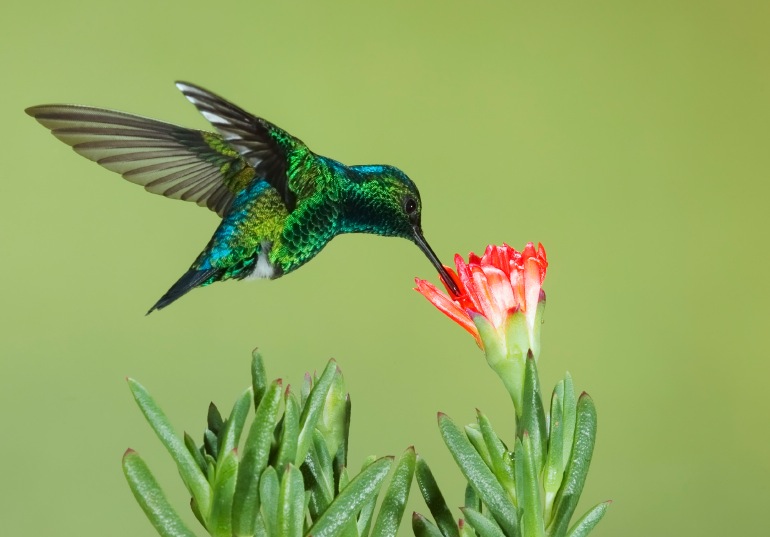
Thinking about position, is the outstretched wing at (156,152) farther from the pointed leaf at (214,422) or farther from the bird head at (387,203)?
the pointed leaf at (214,422)

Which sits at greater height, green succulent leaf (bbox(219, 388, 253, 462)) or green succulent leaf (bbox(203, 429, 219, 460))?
green succulent leaf (bbox(219, 388, 253, 462))

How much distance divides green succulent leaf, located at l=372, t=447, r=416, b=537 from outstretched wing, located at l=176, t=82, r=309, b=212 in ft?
1.03

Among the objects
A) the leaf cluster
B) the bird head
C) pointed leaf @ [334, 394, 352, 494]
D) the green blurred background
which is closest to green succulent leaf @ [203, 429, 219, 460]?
the leaf cluster

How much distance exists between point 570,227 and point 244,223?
122 centimetres

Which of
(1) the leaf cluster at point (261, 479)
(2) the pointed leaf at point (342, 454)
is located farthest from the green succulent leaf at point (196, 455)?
(2) the pointed leaf at point (342, 454)

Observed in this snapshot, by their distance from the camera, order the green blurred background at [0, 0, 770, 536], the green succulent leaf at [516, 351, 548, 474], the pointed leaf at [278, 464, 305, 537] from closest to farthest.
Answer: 1. the pointed leaf at [278, 464, 305, 537]
2. the green succulent leaf at [516, 351, 548, 474]
3. the green blurred background at [0, 0, 770, 536]

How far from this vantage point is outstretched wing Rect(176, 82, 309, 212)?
719mm

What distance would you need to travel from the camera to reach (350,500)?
2.04ft

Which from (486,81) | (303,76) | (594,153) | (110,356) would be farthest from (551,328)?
(110,356)

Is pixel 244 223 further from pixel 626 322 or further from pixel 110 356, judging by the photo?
pixel 626 322

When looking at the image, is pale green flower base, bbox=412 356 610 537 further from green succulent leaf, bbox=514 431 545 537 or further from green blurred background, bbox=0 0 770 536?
green blurred background, bbox=0 0 770 536

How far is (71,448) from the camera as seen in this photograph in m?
1.67

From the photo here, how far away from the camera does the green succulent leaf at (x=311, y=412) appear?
0.65 metres

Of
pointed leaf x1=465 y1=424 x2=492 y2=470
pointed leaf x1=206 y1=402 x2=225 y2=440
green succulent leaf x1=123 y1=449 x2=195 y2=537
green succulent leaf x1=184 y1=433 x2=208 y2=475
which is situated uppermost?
pointed leaf x1=465 y1=424 x2=492 y2=470
